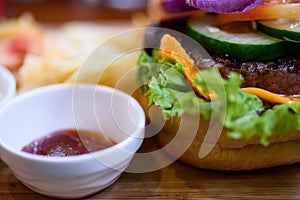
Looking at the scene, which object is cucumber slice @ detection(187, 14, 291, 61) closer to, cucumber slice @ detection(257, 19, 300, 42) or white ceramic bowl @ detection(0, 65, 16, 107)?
cucumber slice @ detection(257, 19, 300, 42)

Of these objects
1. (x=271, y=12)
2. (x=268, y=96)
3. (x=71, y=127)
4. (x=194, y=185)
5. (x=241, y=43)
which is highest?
(x=271, y=12)

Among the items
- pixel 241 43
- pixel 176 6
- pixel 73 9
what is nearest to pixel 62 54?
pixel 176 6

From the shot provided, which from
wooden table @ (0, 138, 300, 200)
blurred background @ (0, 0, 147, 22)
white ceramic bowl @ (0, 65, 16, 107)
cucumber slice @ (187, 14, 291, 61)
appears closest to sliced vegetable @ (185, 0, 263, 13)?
cucumber slice @ (187, 14, 291, 61)

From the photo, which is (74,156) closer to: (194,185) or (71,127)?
(71,127)

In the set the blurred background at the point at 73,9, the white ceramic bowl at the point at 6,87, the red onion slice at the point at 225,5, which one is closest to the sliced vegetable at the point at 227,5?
the red onion slice at the point at 225,5

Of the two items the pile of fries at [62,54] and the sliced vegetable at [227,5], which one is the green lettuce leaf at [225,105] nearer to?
the sliced vegetable at [227,5]

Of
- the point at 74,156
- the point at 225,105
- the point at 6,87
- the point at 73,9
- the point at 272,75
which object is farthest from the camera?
the point at 73,9
